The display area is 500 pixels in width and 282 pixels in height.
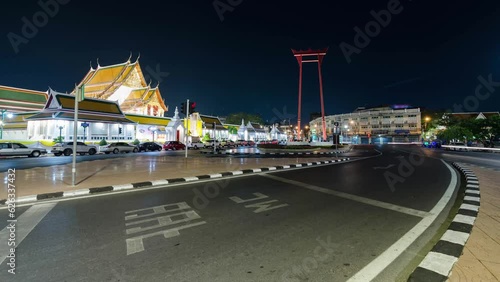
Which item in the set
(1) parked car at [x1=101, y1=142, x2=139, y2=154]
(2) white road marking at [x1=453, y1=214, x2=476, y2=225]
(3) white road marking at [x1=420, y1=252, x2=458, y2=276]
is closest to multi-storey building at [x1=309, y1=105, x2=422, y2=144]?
(1) parked car at [x1=101, y1=142, x2=139, y2=154]

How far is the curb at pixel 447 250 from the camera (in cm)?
282

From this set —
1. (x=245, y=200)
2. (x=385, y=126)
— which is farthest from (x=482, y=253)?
(x=385, y=126)

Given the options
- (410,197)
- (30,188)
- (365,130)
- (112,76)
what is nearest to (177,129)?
(112,76)

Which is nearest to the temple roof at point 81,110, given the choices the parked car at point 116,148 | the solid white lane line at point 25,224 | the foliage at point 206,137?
the parked car at point 116,148

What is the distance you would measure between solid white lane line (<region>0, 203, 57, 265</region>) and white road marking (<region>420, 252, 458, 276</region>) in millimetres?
5216

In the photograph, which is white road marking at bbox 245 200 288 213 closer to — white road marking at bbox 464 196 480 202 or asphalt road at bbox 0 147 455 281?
asphalt road at bbox 0 147 455 281

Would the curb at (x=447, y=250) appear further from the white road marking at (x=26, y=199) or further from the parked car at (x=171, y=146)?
the parked car at (x=171, y=146)

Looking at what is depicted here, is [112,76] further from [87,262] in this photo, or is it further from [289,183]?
[87,262]

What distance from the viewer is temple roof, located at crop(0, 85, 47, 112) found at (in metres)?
35.6

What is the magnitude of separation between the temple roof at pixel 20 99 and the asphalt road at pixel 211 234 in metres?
42.3

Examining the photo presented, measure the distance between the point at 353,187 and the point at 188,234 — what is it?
592 cm

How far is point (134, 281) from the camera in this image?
2.71 metres

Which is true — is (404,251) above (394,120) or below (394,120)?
below

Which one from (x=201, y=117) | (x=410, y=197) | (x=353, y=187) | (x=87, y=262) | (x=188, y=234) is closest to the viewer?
(x=87, y=262)
